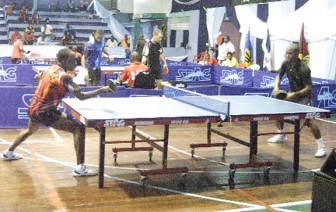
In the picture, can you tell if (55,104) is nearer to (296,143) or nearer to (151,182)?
(151,182)

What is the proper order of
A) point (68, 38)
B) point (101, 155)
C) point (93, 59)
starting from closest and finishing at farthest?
1. point (101, 155)
2. point (93, 59)
3. point (68, 38)

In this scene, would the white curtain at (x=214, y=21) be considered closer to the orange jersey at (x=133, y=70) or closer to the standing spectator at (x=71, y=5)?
the orange jersey at (x=133, y=70)

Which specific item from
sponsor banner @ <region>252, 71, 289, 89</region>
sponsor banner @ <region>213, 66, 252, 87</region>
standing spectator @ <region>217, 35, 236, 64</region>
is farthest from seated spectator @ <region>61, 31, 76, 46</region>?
sponsor banner @ <region>252, 71, 289, 89</region>

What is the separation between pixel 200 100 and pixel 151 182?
117cm

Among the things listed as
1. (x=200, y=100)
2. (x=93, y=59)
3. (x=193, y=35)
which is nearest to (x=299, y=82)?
(x=200, y=100)

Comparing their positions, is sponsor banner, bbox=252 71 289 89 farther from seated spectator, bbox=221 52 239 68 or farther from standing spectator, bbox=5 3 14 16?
standing spectator, bbox=5 3 14 16

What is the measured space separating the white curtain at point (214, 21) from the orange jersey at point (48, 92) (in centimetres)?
1442

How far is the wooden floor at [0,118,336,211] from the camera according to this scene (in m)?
5.50

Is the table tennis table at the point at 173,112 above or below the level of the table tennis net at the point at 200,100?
below

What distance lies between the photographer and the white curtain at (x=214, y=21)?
793 inches

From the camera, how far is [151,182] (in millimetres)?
6332

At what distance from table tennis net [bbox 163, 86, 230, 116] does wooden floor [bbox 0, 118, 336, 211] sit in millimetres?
880

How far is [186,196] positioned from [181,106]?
122 centimetres

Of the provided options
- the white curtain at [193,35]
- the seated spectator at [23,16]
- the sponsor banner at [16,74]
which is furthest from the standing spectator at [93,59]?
the seated spectator at [23,16]
